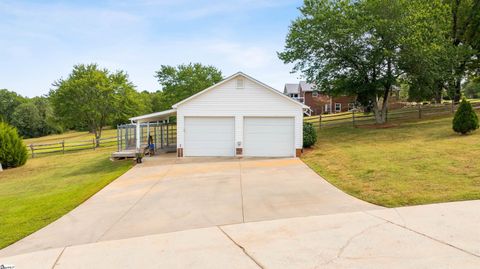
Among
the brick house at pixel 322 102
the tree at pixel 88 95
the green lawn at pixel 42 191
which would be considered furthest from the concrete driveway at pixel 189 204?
the brick house at pixel 322 102

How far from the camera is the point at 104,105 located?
30281 millimetres

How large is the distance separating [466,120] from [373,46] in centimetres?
843

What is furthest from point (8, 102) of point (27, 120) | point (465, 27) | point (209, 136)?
point (465, 27)

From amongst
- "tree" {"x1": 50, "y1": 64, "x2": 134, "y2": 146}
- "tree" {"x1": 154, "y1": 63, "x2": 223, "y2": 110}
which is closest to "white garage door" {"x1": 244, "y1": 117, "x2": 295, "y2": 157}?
"tree" {"x1": 50, "y1": 64, "x2": 134, "y2": 146}

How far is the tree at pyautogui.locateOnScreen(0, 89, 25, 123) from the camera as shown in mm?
67562

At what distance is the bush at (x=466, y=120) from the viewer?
16484 millimetres

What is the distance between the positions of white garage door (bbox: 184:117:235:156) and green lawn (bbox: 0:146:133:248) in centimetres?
331

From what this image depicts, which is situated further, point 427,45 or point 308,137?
point 427,45

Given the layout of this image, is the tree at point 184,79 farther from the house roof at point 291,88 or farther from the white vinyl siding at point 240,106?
the white vinyl siding at point 240,106

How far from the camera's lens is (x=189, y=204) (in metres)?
8.44

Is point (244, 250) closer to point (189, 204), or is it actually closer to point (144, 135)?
point (189, 204)

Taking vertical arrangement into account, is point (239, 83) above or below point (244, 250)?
above

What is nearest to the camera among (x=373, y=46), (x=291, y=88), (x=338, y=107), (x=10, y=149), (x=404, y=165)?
(x=404, y=165)

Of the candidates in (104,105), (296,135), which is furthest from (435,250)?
(104,105)
